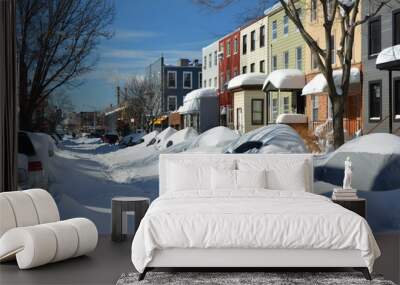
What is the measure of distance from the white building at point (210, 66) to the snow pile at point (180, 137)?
0.58m

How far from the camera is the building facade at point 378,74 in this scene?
6980 mm

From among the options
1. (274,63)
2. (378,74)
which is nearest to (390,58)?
(378,74)

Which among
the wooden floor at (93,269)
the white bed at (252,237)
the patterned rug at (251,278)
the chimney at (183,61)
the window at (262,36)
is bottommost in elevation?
the wooden floor at (93,269)

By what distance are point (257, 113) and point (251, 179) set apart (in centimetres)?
123

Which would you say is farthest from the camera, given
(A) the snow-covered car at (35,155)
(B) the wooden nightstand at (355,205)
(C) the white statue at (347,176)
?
(A) the snow-covered car at (35,155)

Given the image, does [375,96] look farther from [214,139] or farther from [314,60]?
[214,139]

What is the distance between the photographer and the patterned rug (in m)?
4.73

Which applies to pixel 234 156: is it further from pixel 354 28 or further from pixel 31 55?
pixel 31 55

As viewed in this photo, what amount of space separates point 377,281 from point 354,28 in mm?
3286

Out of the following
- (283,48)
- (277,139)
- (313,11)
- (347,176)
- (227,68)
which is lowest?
(347,176)

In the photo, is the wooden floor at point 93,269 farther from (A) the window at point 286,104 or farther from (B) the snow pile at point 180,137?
(A) the window at point 286,104

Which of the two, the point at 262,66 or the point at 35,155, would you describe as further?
the point at 35,155

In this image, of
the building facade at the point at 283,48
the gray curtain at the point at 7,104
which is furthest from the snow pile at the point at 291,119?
the gray curtain at the point at 7,104

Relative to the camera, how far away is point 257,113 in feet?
24.1
